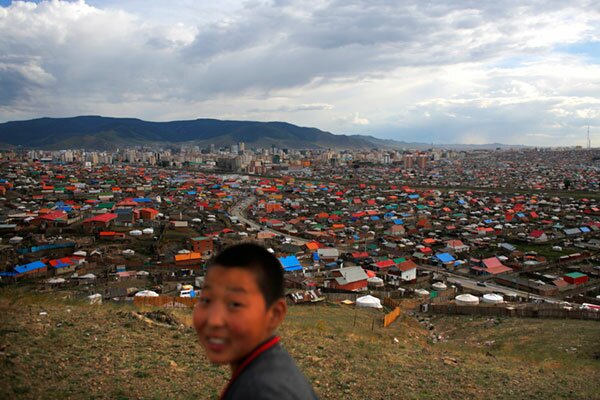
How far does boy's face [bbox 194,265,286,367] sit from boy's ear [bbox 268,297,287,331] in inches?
0.7

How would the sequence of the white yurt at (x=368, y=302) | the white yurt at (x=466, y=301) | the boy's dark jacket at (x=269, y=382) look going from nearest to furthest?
the boy's dark jacket at (x=269, y=382) → the white yurt at (x=368, y=302) → the white yurt at (x=466, y=301)

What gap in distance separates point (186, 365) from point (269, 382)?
3.70 metres

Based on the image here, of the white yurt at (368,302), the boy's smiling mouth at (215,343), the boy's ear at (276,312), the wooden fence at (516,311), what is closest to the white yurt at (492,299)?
the wooden fence at (516,311)

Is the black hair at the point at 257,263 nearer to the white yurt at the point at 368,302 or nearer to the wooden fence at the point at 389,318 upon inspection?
the wooden fence at the point at 389,318

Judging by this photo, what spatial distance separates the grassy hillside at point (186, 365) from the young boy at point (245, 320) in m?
2.90

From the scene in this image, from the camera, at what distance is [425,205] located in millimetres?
38844

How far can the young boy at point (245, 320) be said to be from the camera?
3.13 ft

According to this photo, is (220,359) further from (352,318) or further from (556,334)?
(556,334)

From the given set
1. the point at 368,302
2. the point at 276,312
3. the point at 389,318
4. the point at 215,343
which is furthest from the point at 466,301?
the point at 215,343

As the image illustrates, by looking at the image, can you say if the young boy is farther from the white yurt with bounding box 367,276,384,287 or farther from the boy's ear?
the white yurt with bounding box 367,276,384,287

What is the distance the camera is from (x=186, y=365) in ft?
13.8

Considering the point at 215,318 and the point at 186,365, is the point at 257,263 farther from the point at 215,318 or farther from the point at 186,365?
the point at 186,365

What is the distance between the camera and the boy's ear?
3.44 ft

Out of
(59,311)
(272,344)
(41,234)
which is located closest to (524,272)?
(59,311)
